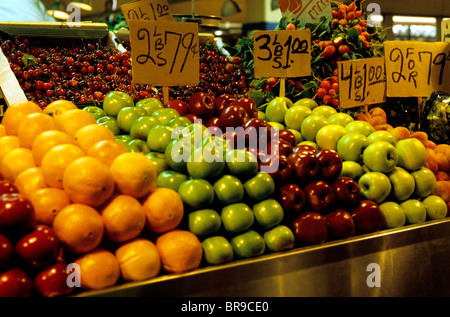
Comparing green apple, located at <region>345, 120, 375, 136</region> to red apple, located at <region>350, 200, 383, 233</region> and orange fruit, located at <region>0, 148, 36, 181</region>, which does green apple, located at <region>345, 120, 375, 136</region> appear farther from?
orange fruit, located at <region>0, 148, 36, 181</region>

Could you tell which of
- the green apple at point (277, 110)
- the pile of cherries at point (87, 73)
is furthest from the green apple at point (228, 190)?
the pile of cherries at point (87, 73)

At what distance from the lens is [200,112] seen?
197 cm

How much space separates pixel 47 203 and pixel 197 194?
1.49 ft

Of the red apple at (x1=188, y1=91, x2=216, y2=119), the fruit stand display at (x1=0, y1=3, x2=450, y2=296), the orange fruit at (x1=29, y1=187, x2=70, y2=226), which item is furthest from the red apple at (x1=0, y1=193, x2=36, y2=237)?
the red apple at (x1=188, y1=91, x2=216, y2=119)

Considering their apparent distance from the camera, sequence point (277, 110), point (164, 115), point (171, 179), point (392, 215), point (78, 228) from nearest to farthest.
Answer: point (78, 228)
point (171, 179)
point (392, 215)
point (164, 115)
point (277, 110)

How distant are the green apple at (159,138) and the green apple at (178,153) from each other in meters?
0.07

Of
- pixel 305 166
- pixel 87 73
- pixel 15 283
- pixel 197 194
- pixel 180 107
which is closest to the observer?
pixel 15 283

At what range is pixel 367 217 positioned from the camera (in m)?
1.61

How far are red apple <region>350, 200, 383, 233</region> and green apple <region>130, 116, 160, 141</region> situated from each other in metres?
0.87

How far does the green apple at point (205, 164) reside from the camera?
4.64 feet

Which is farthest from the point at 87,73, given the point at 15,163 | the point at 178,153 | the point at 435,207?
the point at 435,207

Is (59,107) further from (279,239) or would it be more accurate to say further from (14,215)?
(279,239)

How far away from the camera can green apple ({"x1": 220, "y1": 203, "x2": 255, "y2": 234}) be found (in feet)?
4.57
